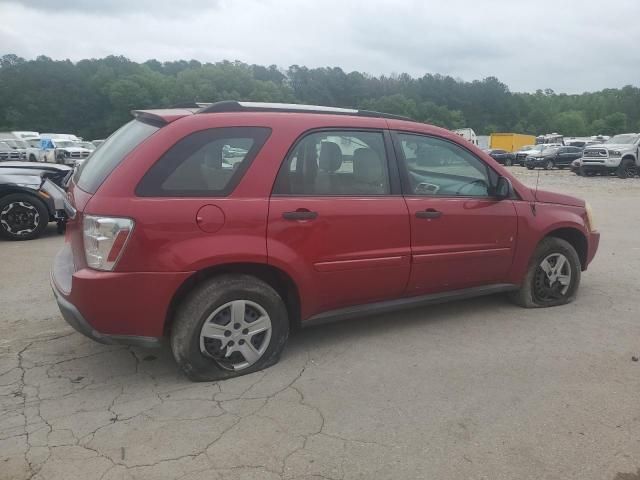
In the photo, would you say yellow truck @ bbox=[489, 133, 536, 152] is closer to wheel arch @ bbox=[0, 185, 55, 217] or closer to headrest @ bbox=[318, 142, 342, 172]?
wheel arch @ bbox=[0, 185, 55, 217]

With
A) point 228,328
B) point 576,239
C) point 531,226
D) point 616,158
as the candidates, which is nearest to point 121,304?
point 228,328

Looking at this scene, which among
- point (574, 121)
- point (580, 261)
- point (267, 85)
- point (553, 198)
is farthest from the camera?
point (574, 121)

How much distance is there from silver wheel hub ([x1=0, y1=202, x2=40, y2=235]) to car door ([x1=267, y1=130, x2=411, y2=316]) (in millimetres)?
6059

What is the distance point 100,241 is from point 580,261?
426cm

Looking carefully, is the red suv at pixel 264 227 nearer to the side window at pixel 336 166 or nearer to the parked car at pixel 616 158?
the side window at pixel 336 166

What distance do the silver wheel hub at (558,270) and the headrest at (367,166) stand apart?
1.90 meters

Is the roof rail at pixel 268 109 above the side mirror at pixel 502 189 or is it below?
above

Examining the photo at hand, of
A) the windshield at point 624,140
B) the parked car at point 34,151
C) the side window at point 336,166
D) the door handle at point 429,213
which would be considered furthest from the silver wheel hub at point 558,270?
the parked car at point 34,151

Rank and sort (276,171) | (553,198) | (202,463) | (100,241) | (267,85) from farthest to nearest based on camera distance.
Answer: (267,85) → (553,198) → (276,171) → (100,241) → (202,463)

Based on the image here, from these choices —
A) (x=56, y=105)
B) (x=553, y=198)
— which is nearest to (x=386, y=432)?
(x=553, y=198)

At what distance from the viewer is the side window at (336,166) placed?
11.6 feet

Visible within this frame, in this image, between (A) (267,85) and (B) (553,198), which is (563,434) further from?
(A) (267,85)

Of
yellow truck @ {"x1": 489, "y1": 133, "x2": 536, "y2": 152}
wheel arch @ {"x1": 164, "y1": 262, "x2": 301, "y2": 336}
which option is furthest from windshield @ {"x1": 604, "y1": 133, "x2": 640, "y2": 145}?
yellow truck @ {"x1": 489, "y1": 133, "x2": 536, "y2": 152}

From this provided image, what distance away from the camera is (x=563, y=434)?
2830mm
